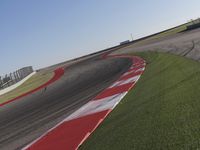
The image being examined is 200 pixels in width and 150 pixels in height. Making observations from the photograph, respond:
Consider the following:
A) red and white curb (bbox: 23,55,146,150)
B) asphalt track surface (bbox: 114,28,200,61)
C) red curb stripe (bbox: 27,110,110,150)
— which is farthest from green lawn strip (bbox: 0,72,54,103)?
red curb stripe (bbox: 27,110,110,150)

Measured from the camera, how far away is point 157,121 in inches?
205

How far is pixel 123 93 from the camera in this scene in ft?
28.8

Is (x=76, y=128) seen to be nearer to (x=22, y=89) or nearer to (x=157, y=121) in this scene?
(x=157, y=121)

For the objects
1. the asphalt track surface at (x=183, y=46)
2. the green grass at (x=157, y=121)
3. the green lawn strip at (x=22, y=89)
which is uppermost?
the green grass at (x=157, y=121)

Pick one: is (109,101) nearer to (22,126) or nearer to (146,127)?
(22,126)

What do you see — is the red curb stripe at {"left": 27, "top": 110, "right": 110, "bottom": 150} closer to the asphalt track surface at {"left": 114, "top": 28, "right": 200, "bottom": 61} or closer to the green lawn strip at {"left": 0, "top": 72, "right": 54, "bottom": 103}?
the asphalt track surface at {"left": 114, "top": 28, "right": 200, "bottom": 61}

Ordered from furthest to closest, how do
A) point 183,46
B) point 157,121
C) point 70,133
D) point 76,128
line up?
point 183,46
point 76,128
point 70,133
point 157,121

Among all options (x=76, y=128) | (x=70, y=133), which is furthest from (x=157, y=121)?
(x=76, y=128)

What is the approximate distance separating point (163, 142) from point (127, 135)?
2.96 ft

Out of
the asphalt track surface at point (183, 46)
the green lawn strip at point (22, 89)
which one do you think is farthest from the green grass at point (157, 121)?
the green lawn strip at point (22, 89)

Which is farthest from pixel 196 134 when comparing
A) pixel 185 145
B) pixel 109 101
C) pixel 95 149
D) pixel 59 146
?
pixel 109 101

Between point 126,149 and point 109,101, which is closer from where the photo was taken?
point 126,149

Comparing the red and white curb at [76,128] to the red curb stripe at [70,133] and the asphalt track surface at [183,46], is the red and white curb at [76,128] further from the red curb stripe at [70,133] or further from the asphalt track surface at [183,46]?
the asphalt track surface at [183,46]

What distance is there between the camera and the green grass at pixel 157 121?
4277 mm
